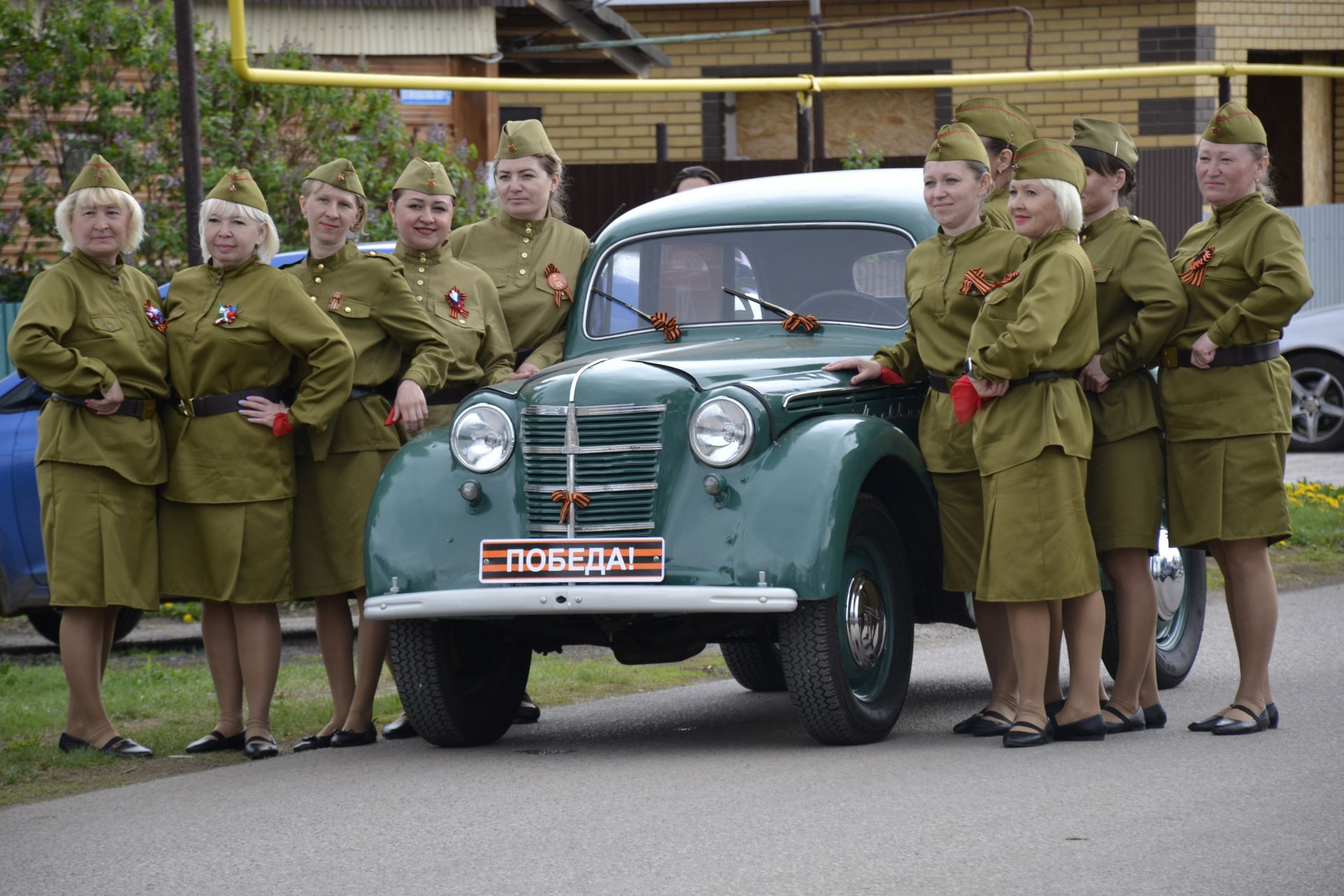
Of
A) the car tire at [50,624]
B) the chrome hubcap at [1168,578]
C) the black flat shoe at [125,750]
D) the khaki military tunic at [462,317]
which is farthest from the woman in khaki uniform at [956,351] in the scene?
the car tire at [50,624]

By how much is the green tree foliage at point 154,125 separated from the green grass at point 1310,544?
21.1 feet

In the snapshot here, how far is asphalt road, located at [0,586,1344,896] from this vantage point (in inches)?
186

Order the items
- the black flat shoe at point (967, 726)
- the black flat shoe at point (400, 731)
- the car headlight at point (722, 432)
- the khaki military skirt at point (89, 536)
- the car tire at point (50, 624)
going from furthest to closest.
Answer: the car tire at point (50, 624)
the black flat shoe at point (400, 731)
the khaki military skirt at point (89, 536)
the black flat shoe at point (967, 726)
the car headlight at point (722, 432)

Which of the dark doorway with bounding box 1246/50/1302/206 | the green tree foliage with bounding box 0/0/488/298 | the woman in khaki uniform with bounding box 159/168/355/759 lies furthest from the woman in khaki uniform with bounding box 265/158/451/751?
the dark doorway with bounding box 1246/50/1302/206

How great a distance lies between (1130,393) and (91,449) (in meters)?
3.57

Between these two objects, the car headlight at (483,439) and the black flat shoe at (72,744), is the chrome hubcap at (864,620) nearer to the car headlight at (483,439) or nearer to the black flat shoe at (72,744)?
the car headlight at (483,439)

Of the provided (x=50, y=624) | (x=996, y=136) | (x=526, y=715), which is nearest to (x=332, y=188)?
(x=526, y=715)

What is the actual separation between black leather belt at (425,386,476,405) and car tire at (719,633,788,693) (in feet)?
5.07

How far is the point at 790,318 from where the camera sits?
296 inches

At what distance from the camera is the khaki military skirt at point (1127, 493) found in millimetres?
6539

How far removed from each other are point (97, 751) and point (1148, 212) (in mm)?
18210

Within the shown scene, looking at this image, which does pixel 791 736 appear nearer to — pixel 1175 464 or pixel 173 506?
pixel 1175 464

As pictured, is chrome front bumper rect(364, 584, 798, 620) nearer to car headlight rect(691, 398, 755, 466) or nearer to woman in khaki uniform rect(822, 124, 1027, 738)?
car headlight rect(691, 398, 755, 466)

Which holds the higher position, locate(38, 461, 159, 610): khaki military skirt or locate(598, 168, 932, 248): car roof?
locate(598, 168, 932, 248): car roof
